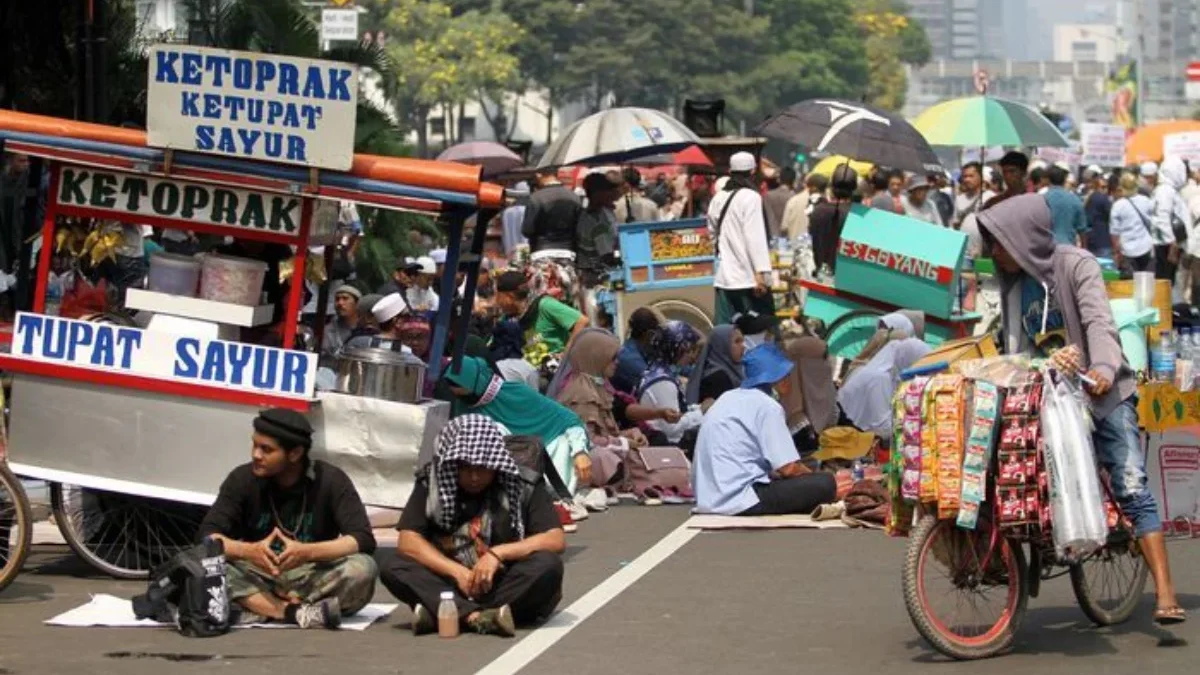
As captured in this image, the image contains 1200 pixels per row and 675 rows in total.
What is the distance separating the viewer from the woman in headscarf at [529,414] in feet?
43.5

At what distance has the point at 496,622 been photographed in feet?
32.7

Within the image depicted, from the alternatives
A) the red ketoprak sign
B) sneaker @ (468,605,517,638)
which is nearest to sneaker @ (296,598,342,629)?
sneaker @ (468,605,517,638)

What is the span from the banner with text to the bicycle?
3337cm

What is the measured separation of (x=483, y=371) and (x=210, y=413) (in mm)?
2350

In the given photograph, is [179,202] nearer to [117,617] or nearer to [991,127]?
Result: [117,617]

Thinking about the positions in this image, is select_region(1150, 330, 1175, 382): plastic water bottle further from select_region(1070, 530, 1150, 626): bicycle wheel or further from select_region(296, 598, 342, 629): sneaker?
select_region(296, 598, 342, 629): sneaker

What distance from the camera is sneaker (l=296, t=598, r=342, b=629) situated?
33.5 ft

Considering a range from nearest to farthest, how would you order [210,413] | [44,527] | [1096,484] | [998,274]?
1. [1096,484]
2. [998,274]
3. [210,413]
4. [44,527]

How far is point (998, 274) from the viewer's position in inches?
407

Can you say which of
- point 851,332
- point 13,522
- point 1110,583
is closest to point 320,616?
point 13,522

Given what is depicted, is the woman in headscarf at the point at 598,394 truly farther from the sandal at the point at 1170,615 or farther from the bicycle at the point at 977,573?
the sandal at the point at 1170,615

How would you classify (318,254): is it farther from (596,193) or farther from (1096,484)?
(596,193)

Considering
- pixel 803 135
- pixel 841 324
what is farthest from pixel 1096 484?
pixel 803 135

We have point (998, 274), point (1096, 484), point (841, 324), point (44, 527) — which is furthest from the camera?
point (841, 324)
